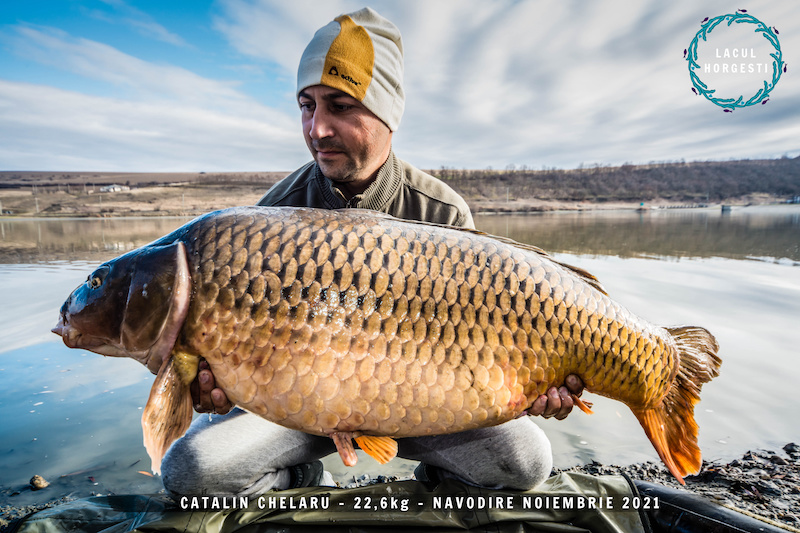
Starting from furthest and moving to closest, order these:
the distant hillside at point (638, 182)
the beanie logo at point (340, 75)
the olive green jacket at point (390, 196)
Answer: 1. the distant hillside at point (638, 182)
2. the olive green jacket at point (390, 196)
3. the beanie logo at point (340, 75)

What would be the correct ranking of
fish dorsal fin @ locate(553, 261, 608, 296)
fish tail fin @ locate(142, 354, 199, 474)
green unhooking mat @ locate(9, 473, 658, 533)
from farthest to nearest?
fish dorsal fin @ locate(553, 261, 608, 296)
green unhooking mat @ locate(9, 473, 658, 533)
fish tail fin @ locate(142, 354, 199, 474)

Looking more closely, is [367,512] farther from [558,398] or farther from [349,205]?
[349,205]

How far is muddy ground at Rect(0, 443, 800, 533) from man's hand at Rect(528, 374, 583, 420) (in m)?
0.65

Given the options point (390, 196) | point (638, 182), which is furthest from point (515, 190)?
point (390, 196)

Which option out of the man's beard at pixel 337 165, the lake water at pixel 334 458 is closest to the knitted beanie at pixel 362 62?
the man's beard at pixel 337 165

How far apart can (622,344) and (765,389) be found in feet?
7.24

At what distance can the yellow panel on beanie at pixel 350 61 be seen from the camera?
1927 mm

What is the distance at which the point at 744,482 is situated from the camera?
5.84ft

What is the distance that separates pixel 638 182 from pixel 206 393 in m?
59.1

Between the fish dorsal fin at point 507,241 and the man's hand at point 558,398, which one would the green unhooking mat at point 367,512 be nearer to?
the man's hand at point 558,398

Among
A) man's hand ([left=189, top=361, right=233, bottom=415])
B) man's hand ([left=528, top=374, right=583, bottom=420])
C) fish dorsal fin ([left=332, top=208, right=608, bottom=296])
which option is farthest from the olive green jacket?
man's hand ([left=189, top=361, right=233, bottom=415])

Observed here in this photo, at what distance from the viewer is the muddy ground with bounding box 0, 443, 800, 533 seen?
1596mm

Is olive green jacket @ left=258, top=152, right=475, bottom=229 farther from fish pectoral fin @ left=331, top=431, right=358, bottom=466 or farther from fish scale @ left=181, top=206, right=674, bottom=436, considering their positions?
fish pectoral fin @ left=331, top=431, right=358, bottom=466

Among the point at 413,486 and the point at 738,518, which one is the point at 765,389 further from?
the point at 413,486
